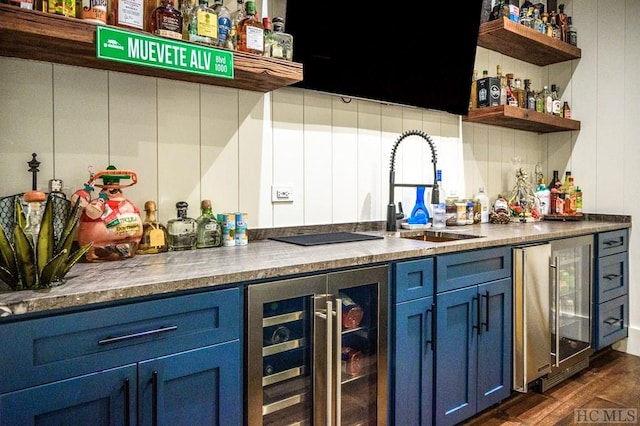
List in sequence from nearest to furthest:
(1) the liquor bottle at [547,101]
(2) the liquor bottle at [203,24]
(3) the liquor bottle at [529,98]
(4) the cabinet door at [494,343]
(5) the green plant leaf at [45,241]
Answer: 1. (5) the green plant leaf at [45,241]
2. (2) the liquor bottle at [203,24]
3. (4) the cabinet door at [494,343]
4. (3) the liquor bottle at [529,98]
5. (1) the liquor bottle at [547,101]

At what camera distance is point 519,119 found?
281cm

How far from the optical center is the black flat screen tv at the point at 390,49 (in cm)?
198

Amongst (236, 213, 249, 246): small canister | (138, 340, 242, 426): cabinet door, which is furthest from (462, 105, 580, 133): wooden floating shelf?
(138, 340, 242, 426): cabinet door

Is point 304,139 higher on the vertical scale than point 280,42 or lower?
lower

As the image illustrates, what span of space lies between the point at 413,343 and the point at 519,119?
185 cm

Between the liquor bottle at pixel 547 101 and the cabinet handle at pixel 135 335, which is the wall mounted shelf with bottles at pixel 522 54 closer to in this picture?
the liquor bottle at pixel 547 101

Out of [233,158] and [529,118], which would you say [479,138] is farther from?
[233,158]

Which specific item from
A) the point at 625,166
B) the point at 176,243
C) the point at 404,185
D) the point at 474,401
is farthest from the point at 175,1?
the point at 625,166

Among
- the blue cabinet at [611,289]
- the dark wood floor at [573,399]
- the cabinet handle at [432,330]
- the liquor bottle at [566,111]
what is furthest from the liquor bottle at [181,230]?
the liquor bottle at [566,111]

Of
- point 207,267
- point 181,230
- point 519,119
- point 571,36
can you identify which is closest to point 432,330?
point 207,267

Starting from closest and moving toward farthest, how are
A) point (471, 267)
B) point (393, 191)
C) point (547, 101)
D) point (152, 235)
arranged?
point (152, 235)
point (471, 267)
point (393, 191)
point (547, 101)

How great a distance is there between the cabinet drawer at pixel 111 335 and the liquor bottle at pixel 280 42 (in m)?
1.00

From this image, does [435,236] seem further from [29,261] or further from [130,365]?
[29,261]

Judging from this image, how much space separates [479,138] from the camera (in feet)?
9.67
